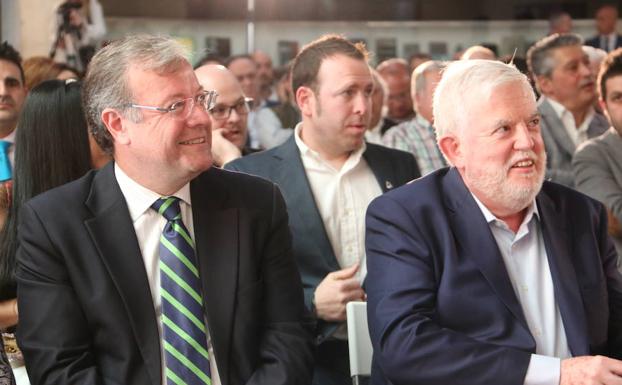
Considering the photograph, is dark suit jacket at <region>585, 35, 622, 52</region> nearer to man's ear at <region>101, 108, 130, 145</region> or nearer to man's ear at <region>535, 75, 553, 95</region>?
man's ear at <region>535, 75, 553, 95</region>

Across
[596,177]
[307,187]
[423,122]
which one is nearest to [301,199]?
[307,187]

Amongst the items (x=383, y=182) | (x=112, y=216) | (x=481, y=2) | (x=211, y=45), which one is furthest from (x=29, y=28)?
(x=112, y=216)

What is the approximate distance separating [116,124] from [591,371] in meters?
1.54

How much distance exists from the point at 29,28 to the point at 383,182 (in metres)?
6.31

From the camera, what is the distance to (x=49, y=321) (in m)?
2.87

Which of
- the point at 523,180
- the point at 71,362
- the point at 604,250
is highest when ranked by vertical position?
the point at 523,180

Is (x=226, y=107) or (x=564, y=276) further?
(x=226, y=107)

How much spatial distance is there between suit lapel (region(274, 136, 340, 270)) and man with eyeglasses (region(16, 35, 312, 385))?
931 mm

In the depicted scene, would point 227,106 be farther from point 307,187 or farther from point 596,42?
point 596,42

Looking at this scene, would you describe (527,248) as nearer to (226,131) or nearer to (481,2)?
(226,131)

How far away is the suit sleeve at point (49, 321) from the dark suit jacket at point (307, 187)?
3.96 feet

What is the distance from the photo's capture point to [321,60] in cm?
445

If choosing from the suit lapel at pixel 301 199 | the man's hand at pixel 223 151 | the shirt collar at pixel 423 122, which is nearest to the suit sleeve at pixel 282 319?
the suit lapel at pixel 301 199

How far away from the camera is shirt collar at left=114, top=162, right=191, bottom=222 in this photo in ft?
9.93
